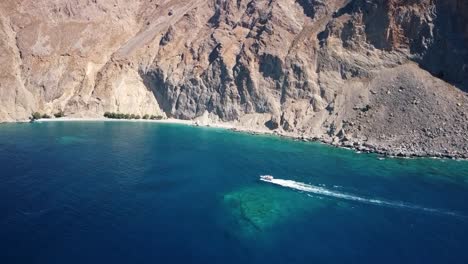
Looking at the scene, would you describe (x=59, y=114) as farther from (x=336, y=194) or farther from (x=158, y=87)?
(x=336, y=194)

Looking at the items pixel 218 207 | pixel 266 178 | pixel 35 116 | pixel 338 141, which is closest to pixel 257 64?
pixel 338 141

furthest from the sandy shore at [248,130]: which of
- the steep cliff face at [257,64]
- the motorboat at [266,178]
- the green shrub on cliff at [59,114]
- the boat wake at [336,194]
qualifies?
the motorboat at [266,178]

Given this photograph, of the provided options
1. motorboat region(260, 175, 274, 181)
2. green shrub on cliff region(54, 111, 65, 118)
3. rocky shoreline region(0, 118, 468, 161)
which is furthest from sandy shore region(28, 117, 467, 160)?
motorboat region(260, 175, 274, 181)

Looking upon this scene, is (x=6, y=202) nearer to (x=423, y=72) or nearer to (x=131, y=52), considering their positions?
(x=423, y=72)

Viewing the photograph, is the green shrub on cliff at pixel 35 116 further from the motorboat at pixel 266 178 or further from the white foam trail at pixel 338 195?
the white foam trail at pixel 338 195

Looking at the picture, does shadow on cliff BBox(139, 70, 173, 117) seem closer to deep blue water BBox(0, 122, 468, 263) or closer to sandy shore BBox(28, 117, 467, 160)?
sandy shore BBox(28, 117, 467, 160)

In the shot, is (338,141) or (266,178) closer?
(266,178)
